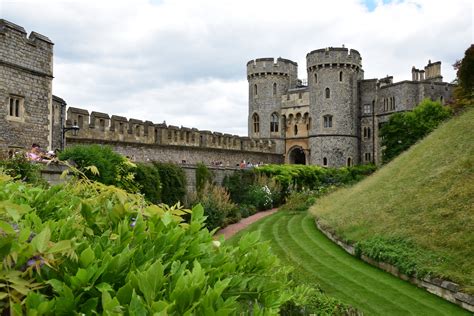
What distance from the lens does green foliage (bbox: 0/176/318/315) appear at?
172cm

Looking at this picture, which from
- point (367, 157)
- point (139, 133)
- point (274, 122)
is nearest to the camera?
point (139, 133)

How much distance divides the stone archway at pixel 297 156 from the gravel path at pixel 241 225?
62.8 feet

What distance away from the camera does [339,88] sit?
42.8 metres

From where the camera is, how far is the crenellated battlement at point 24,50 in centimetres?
1338

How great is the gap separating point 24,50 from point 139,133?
11600mm

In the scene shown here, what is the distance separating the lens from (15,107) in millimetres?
13844

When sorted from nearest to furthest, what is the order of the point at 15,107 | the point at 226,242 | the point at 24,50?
the point at 15,107 < the point at 24,50 < the point at 226,242

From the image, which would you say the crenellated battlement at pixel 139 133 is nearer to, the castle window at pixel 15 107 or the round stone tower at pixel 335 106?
the castle window at pixel 15 107

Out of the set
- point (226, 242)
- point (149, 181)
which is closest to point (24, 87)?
point (149, 181)

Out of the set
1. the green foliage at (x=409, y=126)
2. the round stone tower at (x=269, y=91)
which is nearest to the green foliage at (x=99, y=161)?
the green foliage at (x=409, y=126)

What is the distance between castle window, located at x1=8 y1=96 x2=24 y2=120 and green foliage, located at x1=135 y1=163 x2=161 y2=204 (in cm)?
560

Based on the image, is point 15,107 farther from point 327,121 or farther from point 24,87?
point 327,121

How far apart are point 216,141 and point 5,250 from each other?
30532 millimetres

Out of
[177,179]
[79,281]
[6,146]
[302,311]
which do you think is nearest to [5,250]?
A: [79,281]
